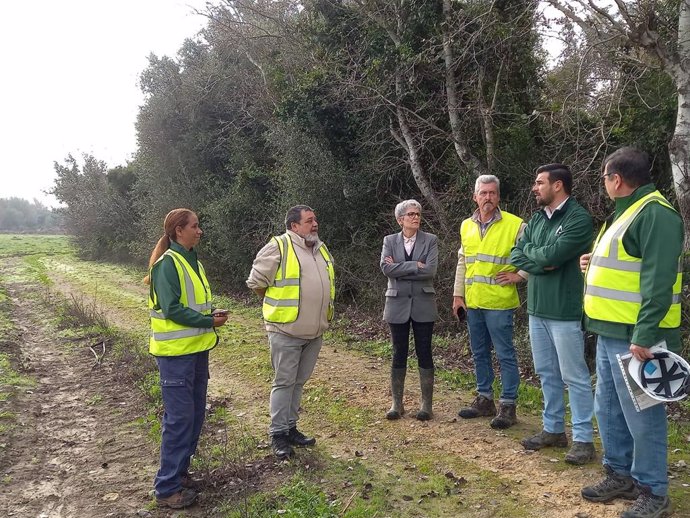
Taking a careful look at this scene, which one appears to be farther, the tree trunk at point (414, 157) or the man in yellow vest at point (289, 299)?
the tree trunk at point (414, 157)

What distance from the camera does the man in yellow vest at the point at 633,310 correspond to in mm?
3359

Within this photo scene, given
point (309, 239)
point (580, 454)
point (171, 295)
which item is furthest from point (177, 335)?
point (580, 454)

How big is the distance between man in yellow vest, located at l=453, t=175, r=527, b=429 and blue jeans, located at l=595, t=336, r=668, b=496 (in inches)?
57.8

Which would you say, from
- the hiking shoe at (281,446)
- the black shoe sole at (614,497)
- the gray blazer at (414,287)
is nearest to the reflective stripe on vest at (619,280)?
the black shoe sole at (614,497)

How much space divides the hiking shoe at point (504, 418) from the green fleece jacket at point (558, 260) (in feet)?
4.30

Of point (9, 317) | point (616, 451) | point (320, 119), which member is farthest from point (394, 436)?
point (9, 317)

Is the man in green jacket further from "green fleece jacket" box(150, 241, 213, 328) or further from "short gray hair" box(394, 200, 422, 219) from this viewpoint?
"green fleece jacket" box(150, 241, 213, 328)

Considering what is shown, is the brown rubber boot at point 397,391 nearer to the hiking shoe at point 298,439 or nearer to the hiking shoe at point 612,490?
the hiking shoe at point 298,439

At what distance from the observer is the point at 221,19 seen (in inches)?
677

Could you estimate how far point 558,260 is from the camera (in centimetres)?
442

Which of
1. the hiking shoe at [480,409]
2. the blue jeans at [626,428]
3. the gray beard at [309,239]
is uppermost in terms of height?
the gray beard at [309,239]

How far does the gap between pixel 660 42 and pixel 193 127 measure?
57.1 feet

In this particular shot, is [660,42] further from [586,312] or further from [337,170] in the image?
[337,170]

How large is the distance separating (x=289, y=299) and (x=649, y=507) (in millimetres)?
3136
